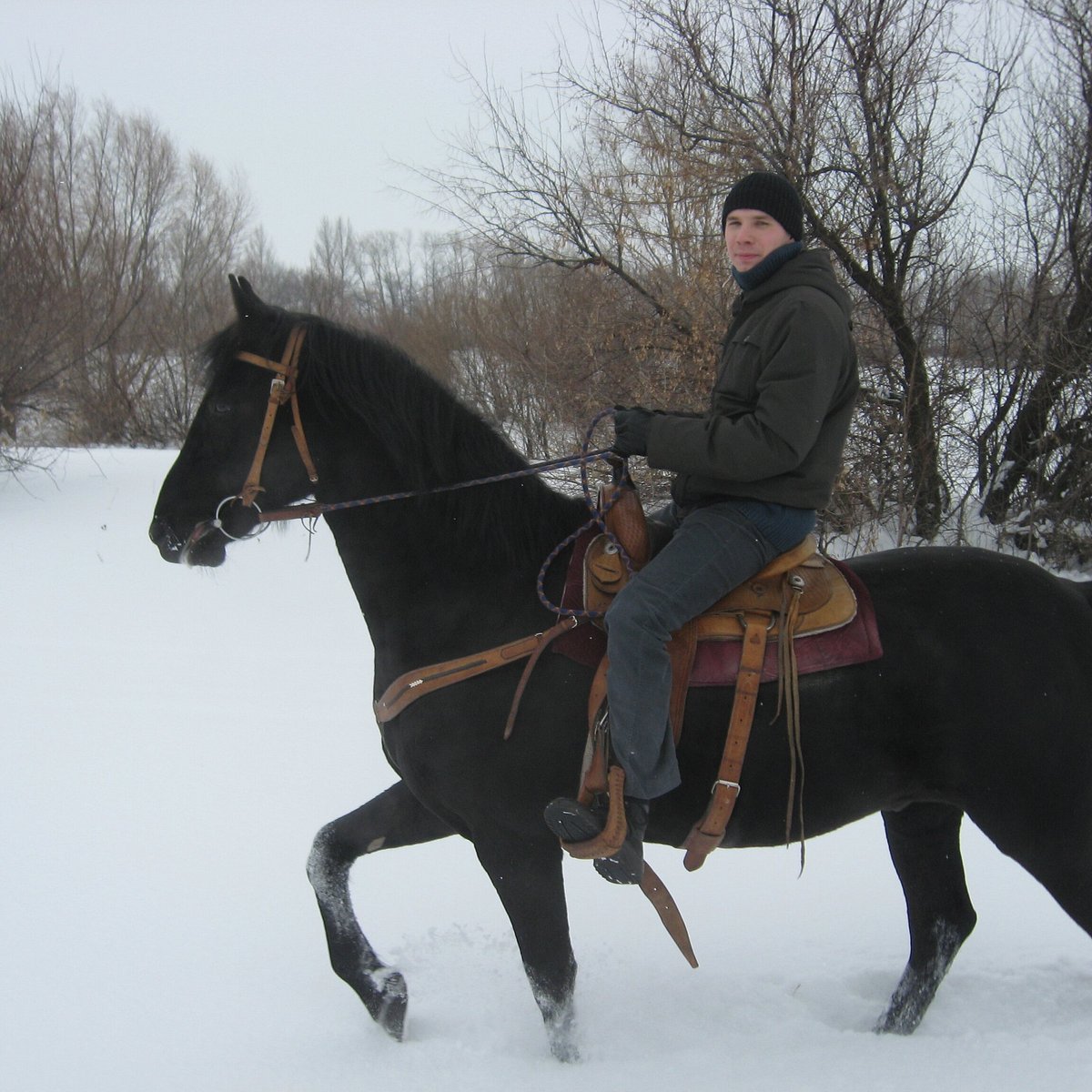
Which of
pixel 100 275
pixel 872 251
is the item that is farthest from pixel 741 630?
pixel 100 275

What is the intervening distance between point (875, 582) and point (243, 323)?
202 centimetres

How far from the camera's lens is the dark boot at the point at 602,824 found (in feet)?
8.03

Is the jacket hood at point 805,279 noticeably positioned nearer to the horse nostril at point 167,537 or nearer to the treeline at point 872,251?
the horse nostril at point 167,537

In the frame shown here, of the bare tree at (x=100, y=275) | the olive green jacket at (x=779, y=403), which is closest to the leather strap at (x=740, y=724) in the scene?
the olive green jacket at (x=779, y=403)

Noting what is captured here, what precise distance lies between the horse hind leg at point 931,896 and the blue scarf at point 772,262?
1791 mm

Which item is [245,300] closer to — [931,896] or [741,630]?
[741,630]

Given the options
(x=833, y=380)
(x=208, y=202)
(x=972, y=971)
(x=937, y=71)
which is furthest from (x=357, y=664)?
(x=208, y=202)

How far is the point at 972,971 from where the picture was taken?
127 inches

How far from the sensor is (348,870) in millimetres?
3031

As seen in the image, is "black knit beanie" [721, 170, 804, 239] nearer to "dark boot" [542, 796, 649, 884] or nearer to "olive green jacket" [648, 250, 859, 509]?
"olive green jacket" [648, 250, 859, 509]

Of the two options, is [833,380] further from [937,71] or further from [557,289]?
[557,289]

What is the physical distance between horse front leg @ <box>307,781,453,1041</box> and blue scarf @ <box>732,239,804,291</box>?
6.13 ft

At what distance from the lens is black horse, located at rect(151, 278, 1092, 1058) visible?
2.59 m

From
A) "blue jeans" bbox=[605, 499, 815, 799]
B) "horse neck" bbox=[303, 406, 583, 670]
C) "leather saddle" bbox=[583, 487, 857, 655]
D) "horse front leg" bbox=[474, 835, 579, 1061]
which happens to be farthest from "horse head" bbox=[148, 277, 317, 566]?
"horse front leg" bbox=[474, 835, 579, 1061]
